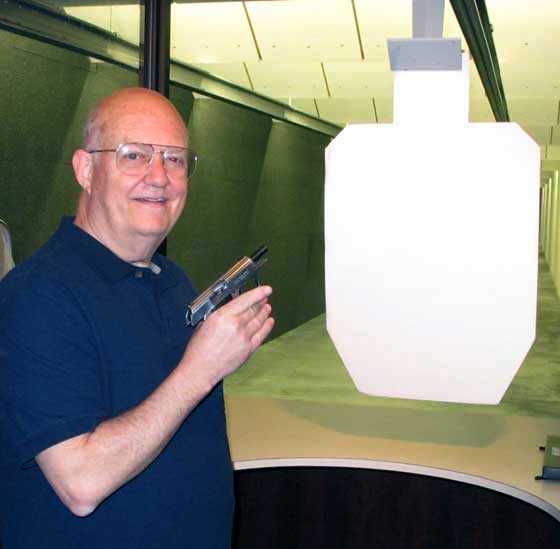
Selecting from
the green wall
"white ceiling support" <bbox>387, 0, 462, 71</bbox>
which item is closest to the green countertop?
the green wall

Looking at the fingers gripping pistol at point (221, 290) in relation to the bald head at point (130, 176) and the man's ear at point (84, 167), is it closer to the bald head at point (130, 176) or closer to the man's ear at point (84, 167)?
the bald head at point (130, 176)

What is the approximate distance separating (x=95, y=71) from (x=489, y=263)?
2.66 meters

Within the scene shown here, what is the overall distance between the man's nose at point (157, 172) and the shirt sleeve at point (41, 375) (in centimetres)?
21

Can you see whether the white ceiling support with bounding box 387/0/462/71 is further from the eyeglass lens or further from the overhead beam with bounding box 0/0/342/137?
the overhead beam with bounding box 0/0/342/137

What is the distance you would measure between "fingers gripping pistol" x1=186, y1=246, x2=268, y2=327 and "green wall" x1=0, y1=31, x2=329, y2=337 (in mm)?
1566

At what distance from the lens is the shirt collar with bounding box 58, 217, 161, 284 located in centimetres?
113

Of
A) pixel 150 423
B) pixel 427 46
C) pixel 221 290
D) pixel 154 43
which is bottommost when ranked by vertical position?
pixel 150 423

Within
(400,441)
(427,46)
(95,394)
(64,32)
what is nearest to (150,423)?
(95,394)

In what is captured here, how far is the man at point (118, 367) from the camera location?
0.97 meters

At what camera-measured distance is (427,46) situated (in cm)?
76

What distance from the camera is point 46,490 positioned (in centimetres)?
106

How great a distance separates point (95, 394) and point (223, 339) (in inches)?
6.8

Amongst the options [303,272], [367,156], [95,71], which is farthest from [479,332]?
[303,272]

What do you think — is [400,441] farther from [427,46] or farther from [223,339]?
[427,46]
